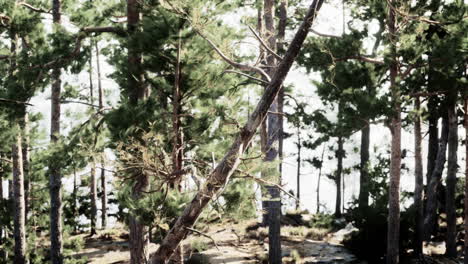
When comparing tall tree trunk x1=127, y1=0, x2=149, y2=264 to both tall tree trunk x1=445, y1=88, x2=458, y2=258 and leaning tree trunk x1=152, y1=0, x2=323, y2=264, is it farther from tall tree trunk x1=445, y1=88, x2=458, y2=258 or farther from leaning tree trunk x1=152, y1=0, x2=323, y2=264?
tall tree trunk x1=445, y1=88, x2=458, y2=258

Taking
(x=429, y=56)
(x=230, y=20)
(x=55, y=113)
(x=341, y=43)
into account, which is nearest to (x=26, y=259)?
(x=55, y=113)

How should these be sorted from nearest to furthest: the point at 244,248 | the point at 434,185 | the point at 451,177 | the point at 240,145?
the point at 240,145 < the point at 244,248 < the point at 451,177 < the point at 434,185

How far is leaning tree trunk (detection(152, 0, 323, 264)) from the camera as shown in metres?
6.95

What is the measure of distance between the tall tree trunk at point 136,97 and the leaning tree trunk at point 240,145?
1.98 metres

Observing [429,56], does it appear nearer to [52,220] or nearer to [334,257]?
[334,257]

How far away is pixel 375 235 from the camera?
14.6 meters

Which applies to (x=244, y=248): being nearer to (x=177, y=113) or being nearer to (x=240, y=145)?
(x=177, y=113)

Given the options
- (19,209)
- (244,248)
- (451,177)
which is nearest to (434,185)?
(451,177)

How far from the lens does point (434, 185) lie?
16.8 meters

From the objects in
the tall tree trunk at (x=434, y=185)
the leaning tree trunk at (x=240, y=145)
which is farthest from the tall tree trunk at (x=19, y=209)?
the tall tree trunk at (x=434, y=185)

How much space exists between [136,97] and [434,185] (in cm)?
1268

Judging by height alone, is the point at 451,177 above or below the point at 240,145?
below

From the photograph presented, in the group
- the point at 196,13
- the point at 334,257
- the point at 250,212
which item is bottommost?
the point at 334,257

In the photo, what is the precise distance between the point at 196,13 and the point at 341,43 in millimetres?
6605
